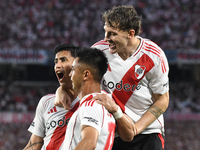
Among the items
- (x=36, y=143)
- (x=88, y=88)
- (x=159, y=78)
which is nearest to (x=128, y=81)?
(x=159, y=78)

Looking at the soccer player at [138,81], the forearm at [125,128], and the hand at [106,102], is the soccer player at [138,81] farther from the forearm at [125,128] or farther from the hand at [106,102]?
the hand at [106,102]

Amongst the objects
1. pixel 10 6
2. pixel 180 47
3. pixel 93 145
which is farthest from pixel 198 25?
pixel 93 145

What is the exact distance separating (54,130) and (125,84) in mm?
1001

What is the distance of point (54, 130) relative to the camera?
3.52 m

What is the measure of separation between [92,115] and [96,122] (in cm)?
7

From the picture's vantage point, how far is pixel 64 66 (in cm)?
372

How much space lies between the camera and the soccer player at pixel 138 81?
3520 millimetres

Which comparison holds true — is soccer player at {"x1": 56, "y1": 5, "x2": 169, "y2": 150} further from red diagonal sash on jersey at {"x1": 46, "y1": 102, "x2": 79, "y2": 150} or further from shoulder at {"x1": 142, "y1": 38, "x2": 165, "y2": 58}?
red diagonal sash on jersey at {"x1": 46, "y1": 102, "x2": 79, "y2": 150}

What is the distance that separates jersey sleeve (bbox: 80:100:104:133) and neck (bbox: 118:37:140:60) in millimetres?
1193

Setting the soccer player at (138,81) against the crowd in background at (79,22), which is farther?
the crowd in background at (79,22)

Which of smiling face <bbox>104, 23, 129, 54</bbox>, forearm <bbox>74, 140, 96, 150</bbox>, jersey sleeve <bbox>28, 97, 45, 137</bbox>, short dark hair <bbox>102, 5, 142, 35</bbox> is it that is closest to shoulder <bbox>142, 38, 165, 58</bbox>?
short dark hair <bbox>102, 5, 142, 35</bbox>

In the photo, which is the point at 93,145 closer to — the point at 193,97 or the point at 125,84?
the point at 125,84

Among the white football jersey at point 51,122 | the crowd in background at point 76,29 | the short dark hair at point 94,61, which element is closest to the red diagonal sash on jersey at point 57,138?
the white football jersey at point 51,122

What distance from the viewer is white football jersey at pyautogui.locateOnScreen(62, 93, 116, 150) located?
8.11 ft
